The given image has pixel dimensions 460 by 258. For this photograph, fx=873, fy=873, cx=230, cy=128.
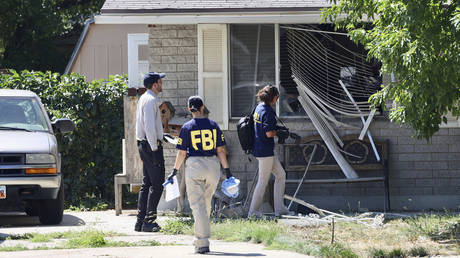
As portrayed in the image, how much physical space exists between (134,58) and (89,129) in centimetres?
140

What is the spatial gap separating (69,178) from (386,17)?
22.7 ft

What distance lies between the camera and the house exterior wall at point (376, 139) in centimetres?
1302

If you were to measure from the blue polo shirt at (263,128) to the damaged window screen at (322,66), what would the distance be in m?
1.74

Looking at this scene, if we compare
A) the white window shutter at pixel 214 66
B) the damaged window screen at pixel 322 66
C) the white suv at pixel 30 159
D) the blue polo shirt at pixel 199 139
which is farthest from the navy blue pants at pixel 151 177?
the damaged window screen at pixel 322 66

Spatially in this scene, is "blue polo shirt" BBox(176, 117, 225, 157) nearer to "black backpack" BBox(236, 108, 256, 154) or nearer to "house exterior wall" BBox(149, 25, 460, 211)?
"black backpack" BBox(236, 108, 256, 154)

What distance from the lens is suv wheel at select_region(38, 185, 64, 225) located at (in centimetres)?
1145

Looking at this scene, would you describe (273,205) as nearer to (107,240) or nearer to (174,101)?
(174,101)

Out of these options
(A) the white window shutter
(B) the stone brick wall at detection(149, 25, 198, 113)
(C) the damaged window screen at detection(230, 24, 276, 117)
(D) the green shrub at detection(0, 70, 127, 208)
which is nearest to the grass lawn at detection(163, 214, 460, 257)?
(A) the white window shutter

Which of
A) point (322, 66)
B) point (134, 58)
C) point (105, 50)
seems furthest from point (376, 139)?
point (105, 50)

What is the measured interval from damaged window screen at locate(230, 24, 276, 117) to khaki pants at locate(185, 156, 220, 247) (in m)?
4.24

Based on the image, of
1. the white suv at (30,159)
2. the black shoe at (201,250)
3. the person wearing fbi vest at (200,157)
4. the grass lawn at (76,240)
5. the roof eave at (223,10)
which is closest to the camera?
the black shoe at (201,250)

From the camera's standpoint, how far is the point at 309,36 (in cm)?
1323

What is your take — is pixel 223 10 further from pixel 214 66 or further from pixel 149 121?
pixel 149 121

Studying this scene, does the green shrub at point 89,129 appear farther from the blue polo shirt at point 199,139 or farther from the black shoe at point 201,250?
the black shoe at point 201,250
